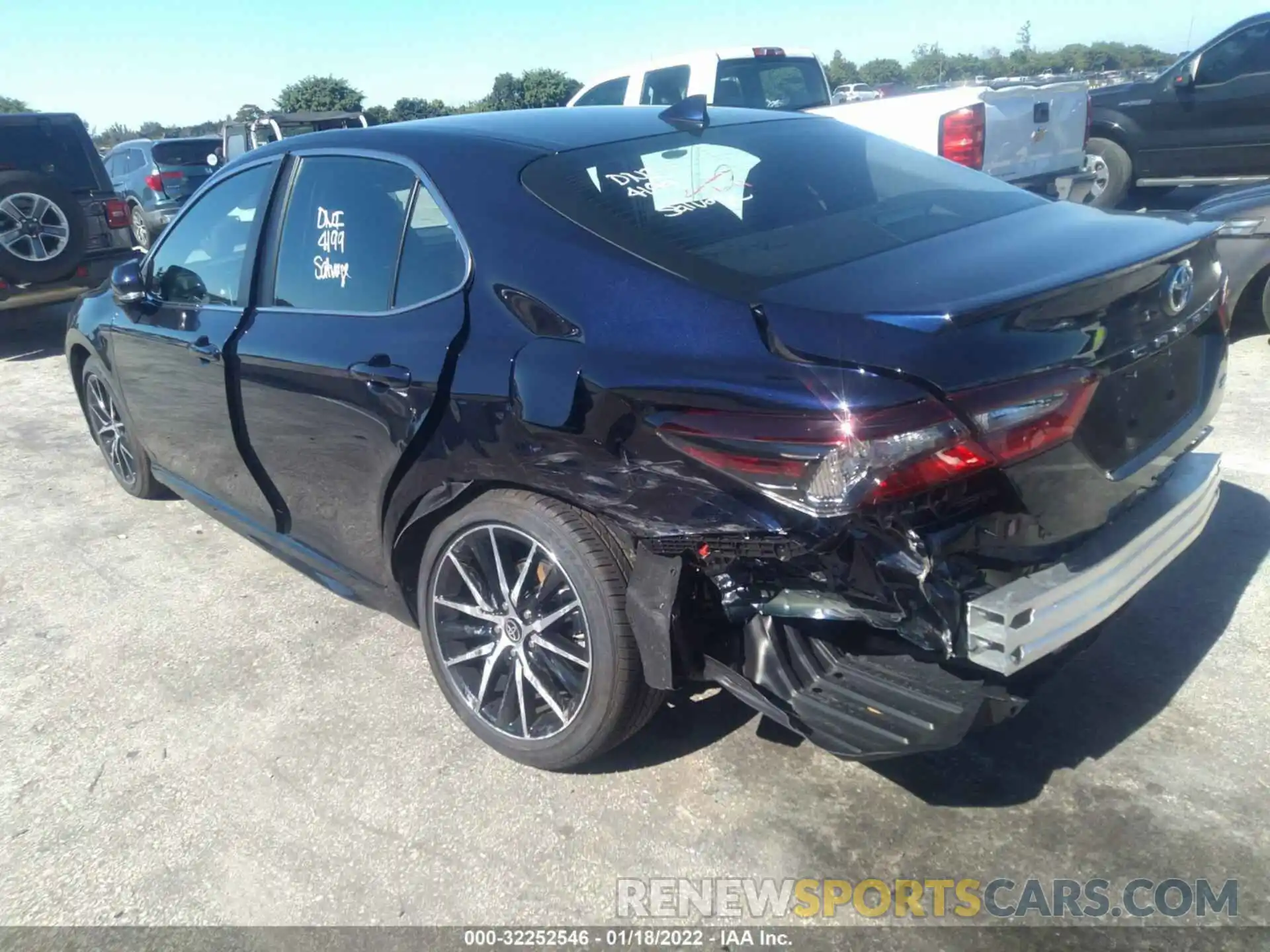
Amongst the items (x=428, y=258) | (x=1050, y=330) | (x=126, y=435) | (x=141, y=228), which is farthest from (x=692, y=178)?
(x=141, y=228)

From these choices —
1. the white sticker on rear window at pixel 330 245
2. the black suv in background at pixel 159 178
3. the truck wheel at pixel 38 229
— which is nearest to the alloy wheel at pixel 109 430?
the white sticker on rear window at pixel 330 245

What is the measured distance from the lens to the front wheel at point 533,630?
2.63 metres

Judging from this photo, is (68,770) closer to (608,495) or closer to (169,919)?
(169,919)

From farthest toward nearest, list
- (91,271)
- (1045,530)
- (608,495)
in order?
(91,271) → (608,495) → (1045,530)

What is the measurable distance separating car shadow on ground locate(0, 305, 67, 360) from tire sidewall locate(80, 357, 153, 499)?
493 centimetres

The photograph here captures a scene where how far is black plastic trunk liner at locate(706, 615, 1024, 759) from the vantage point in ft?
7.44

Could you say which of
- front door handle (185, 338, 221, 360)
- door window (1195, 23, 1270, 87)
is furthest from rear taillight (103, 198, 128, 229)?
door window (1195, 23, 1270, 87)

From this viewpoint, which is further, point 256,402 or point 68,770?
point 256,402

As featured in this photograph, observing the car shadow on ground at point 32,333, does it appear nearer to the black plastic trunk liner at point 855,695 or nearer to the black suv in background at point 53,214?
the black suv in background at point 53,214

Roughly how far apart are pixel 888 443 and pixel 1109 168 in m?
10.1

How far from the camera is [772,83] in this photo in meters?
10.1

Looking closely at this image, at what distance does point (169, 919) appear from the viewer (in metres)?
2.54

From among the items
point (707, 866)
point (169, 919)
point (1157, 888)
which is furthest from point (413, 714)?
point (1157, 888)

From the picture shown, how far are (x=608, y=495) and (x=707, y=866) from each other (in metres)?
0.95
